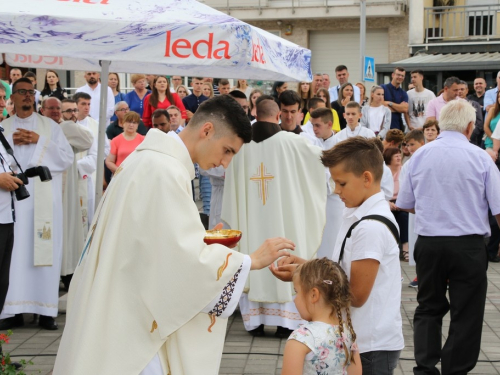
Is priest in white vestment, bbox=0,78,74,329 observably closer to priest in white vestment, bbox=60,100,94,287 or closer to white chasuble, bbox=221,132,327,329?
priest in white vestment, bbox=60,100,94,287

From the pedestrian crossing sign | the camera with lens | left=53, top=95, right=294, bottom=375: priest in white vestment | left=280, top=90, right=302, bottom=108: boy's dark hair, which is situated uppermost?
the pedestrian crossing sign

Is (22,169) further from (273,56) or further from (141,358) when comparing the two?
(141,358)

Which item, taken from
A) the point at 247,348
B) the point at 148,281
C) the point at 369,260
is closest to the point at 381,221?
the point at 369,260

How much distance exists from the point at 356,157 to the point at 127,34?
2.36m

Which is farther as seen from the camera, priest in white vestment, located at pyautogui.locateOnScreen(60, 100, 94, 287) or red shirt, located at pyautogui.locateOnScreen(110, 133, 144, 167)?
red shirt, located at pyautogui.locateOnScreen(110, 133, 144, 167)

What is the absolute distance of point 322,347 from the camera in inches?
126

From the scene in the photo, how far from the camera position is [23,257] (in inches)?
284

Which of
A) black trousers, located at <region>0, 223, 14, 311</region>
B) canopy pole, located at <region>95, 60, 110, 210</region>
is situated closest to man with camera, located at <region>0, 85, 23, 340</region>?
black trousers, located at <region>0, 223, 14, 311</region>

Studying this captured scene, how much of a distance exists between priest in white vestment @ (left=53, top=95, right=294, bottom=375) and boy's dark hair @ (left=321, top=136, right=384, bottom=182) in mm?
432

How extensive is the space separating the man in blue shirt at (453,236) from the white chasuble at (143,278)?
236cm

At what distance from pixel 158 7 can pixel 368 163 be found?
2.77m

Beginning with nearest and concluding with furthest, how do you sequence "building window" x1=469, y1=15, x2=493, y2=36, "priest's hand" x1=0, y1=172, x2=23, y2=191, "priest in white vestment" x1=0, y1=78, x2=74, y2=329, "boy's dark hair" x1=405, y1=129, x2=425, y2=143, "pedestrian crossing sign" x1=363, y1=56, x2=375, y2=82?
"priest's hand" x1=0, y1=172, x2=23, y2=191 < "priest in white vestment" x1=0, y1=78, x2=74, y2=329 < "boy's dark hair" x1=405, y1=129, x2=425, y2=143 < "pedestrian crossing sign" x1=363, y1=56, x2=375, y2=82 < "building window" x1=469, y1=15, x2=493, y2=36

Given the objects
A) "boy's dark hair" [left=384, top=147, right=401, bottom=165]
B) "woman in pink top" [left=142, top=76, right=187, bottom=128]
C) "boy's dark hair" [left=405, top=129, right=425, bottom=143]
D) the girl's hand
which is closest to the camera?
the girl's hand

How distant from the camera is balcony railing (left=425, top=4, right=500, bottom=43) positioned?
25.7 meters
